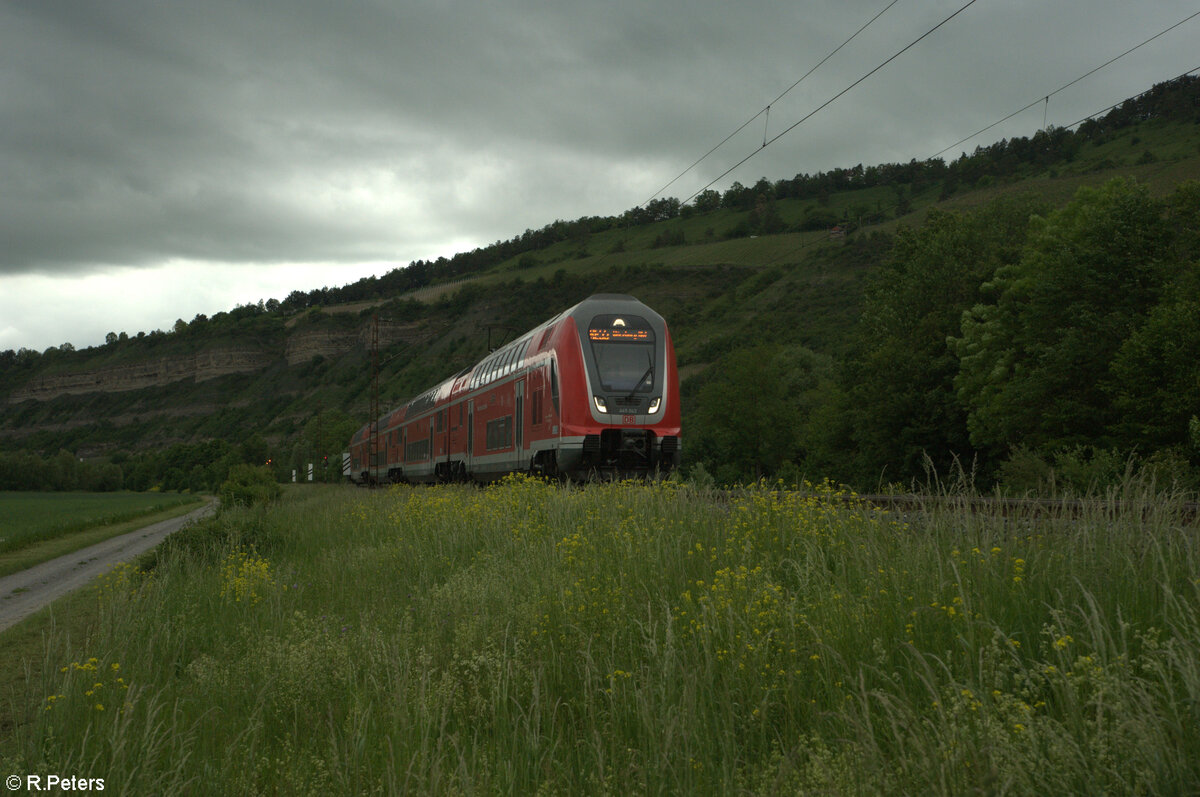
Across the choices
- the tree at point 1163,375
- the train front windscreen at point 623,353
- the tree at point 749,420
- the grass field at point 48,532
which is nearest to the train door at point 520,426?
the train front windscreen at point 623,353

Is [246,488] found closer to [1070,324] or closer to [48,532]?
[48,532]

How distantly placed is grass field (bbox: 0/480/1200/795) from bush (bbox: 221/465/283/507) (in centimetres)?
2029

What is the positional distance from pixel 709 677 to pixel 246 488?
2808 centimetres

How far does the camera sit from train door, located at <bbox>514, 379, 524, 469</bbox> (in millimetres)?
22016

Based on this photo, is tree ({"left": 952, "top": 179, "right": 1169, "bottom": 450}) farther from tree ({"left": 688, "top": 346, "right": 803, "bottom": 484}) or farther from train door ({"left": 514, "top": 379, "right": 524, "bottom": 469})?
tree ({"left": 688, "top": 346, "right": 803, "bottom": 484})

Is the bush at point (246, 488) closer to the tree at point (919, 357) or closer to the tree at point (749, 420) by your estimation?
the tree at point (919, 357)

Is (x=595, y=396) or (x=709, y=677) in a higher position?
(x=595, y=396)

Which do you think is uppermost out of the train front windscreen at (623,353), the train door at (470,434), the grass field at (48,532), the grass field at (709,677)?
the train front windscreen at (623,353)

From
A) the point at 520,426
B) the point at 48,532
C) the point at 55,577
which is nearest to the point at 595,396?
the point at 520,426

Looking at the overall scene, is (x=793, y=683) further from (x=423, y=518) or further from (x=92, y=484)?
(x=92, y=484)

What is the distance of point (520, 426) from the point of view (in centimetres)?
2219

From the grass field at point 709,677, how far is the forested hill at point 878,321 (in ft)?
4.52

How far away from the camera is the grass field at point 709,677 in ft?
10.9

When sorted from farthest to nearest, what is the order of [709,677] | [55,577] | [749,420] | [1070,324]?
[749,420] < [1070,324] < [55,577] < [709,677]
